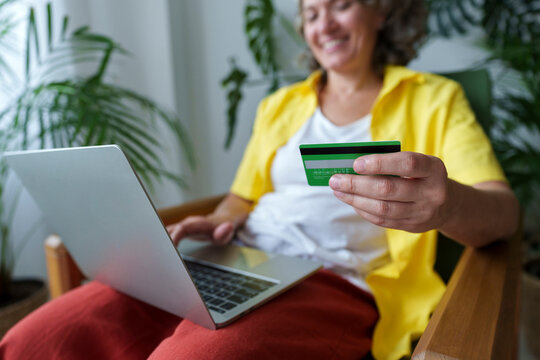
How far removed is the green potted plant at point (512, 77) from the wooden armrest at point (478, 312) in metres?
0.52

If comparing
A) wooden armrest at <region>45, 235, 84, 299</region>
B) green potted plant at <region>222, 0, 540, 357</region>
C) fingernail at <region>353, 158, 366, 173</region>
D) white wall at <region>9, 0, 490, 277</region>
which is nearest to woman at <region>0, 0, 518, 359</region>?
fingernail at <region>353, 158, 366, 173</region>

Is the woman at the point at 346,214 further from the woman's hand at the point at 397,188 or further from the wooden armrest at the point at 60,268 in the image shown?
the wooden armrest at the point at 60,268

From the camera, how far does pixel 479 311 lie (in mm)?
442

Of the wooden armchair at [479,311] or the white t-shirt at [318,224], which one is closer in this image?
the wooden armchair at [479,311]

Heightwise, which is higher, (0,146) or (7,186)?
(0,146)

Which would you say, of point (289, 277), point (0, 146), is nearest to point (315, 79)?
point (289, 277)

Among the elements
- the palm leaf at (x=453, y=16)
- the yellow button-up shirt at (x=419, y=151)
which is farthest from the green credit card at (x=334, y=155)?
the palm leaf at (x=453, y=16)

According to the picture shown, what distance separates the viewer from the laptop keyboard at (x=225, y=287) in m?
0.56

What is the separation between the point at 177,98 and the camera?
1797 mm

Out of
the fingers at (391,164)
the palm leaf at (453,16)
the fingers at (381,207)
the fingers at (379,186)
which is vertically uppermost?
the palm leaf at (453,16)

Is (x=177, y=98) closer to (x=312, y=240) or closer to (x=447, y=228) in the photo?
(x=312, y=240)

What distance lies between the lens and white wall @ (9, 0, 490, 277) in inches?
57.0

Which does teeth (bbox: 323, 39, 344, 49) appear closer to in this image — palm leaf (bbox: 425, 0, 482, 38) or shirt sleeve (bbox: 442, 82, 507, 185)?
shirt sleeve (bbox: 442, 82, 507, 185)

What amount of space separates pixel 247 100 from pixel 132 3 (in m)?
0.62
